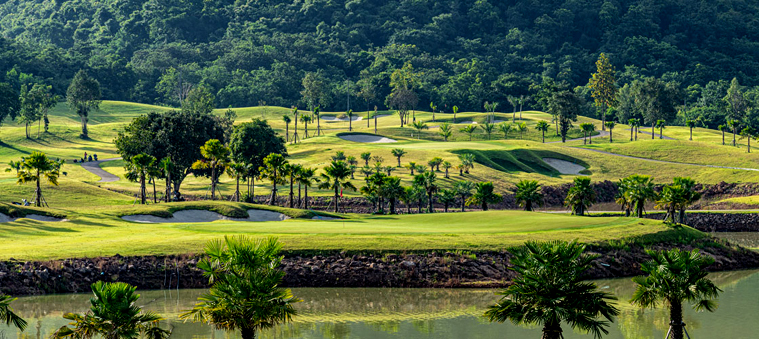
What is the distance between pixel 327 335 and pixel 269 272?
40.2 ft

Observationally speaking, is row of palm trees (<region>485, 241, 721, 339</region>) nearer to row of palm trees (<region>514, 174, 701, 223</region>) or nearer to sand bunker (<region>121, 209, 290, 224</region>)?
sand bunker (<region>121, 209, 290, 224</region>)

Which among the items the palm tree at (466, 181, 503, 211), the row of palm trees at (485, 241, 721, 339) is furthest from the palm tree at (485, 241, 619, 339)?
the palm tree at (466, 181, 503, 211)

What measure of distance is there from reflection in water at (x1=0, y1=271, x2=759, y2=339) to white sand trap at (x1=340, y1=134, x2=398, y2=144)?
113719 millimetres

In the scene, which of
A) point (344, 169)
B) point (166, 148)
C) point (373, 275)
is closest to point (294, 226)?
point (373, 275)

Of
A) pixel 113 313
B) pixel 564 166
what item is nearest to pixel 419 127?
pixel 564 166

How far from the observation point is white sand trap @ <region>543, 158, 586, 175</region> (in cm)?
13250

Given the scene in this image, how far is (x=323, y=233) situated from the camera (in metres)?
57.5

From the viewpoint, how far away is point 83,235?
5728 centimetres

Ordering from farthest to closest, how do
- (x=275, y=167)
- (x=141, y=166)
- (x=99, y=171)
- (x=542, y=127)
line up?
(x=542, y=127) → (x=99, y=171) → (x=275, y=167) → (x=141, y=166)

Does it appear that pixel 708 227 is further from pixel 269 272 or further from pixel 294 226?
pixel 269 272

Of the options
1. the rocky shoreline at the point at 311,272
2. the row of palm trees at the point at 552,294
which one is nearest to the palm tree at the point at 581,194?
the rocky shoreline at the point at 311,272

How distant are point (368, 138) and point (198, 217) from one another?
95.4m

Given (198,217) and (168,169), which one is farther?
(168,169)

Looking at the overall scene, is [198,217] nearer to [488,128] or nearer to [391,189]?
[391,189]
